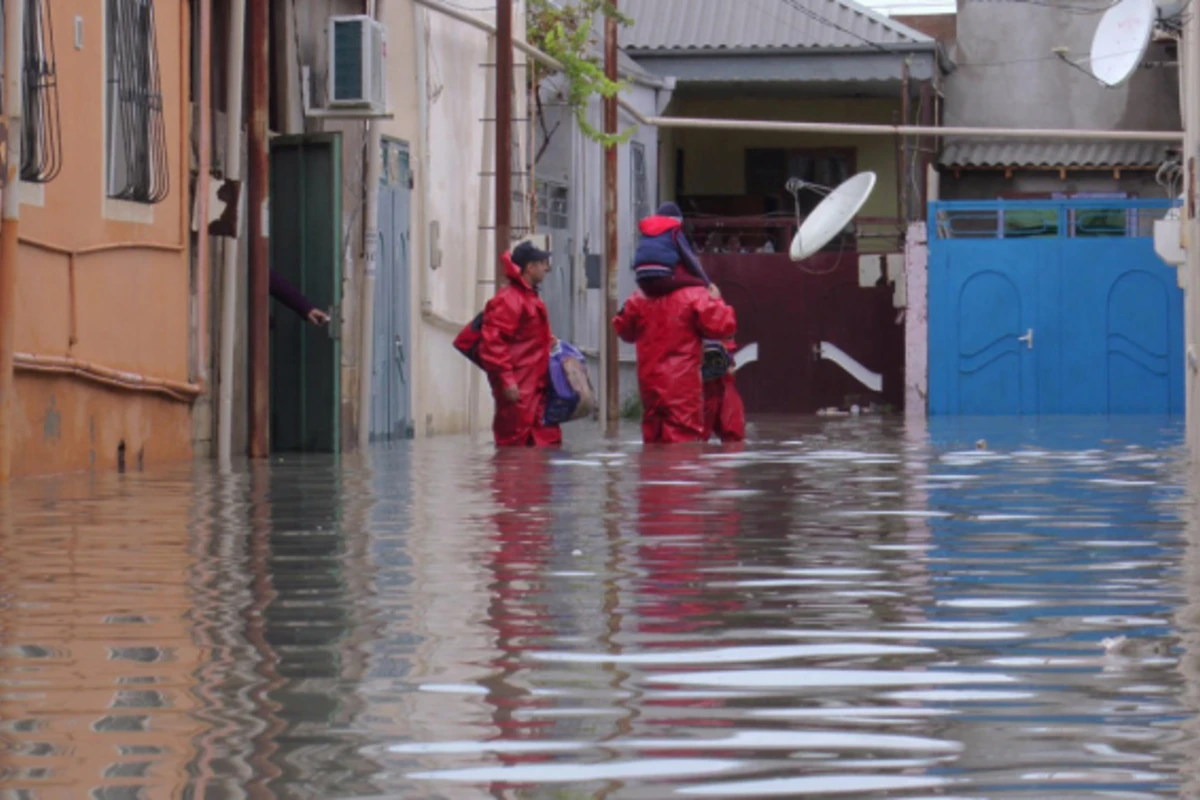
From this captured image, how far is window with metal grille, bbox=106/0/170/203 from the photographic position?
49.2ft

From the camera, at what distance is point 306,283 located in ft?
59.6

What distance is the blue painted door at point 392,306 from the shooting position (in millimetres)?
20328

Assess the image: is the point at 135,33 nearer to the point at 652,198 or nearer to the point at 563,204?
the point at 563,204

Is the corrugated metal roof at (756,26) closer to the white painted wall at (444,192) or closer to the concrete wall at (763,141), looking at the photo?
the concrete wall at (763,141)

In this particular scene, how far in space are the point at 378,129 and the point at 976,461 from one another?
20.4ft

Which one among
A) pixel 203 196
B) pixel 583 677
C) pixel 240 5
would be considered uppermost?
pixel 240 5

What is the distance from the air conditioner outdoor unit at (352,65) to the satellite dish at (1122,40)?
10695mm

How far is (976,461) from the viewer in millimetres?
15477

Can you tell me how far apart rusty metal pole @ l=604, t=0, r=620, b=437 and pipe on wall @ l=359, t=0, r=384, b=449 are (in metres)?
5.93

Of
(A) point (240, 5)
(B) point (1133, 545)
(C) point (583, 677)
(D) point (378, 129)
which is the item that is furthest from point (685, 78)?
(C) point (583, 677)

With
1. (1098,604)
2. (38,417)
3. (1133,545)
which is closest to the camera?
(1098,604)

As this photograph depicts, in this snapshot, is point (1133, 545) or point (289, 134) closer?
point (1133, 545)

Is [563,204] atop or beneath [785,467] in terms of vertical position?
atop

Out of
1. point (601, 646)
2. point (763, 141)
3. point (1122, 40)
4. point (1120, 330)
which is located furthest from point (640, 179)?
point (601, 646)
